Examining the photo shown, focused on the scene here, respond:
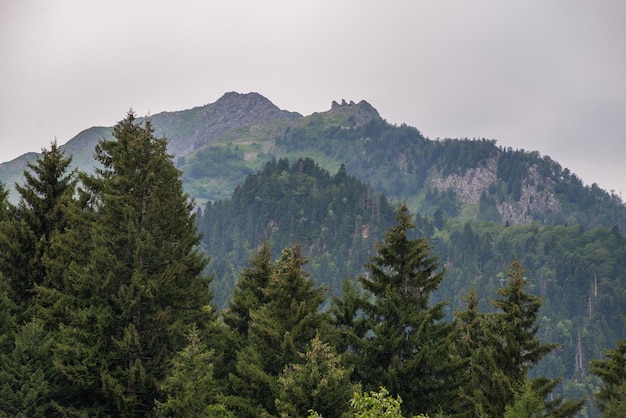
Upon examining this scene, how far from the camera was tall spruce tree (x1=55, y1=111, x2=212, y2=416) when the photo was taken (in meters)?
25.0

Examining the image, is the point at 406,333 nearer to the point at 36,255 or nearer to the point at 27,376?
the point at 27,376

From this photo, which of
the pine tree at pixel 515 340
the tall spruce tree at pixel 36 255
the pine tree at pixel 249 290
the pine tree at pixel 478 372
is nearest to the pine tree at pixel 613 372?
the pine tree at pixel 478 372

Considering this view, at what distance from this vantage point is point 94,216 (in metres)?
27.8

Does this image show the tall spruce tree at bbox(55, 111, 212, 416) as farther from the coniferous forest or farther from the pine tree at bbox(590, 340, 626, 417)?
the pine tree at bbox(590, 340, 626, 417)

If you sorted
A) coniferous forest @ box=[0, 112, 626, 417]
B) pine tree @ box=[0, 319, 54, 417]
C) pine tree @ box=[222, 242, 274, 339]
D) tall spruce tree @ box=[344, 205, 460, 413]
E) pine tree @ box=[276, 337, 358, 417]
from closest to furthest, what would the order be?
pine tree @ box=[276, 337, 358, 417] → pine tree @ box=[0, 319, 54, 417] → coniferous forest @ box=[0, 112, 626, 417] → tall spruce tree @ box=[344, 205, 460, 413] → pine tree @ box=[222, 242, 274, 339]

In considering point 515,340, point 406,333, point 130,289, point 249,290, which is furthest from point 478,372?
point 130,289

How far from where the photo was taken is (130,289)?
84.3 ft

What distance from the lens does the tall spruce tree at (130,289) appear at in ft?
81.9

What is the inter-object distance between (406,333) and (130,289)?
1324cm

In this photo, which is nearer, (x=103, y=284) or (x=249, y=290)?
(x=103, y=284)

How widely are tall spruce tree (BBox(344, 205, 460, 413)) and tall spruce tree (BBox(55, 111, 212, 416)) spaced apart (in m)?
8.69

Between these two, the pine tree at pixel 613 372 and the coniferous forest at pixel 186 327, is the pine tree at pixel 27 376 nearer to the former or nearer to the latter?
the coniferous forest at pixel 186 327

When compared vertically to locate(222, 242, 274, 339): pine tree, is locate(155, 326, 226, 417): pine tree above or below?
below

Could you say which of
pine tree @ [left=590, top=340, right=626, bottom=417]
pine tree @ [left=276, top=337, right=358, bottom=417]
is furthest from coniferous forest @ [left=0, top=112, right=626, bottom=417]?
pine tree @ [left=590, top=340, right=626, bottom=417]
